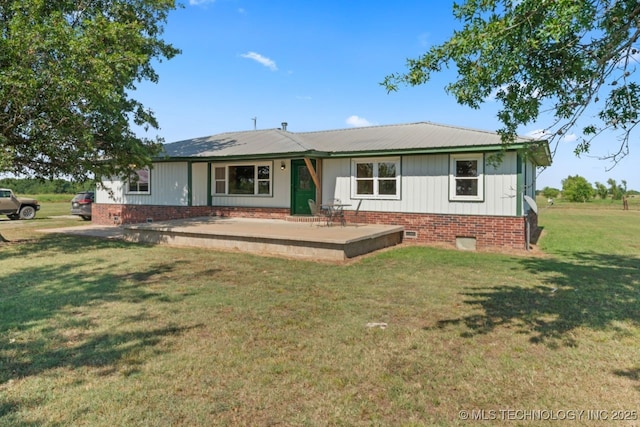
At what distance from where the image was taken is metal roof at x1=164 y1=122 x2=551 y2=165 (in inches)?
462

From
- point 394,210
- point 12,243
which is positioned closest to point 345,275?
point 394,210

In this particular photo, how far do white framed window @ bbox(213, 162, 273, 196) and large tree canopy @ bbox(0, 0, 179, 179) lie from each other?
379 cm

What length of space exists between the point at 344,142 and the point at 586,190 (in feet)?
145

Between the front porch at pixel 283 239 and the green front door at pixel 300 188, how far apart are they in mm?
1756

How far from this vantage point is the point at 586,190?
46375mm

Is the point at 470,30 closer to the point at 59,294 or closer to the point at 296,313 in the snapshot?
the point at 296,313

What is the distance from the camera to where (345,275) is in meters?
7.36

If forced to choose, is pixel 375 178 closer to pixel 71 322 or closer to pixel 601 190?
pixel 71 322

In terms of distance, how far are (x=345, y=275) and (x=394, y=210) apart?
224 inches

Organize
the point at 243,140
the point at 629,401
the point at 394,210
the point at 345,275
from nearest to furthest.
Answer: the point at 629,401
the point at 345,275
the point at 394,210
the point at 243,140

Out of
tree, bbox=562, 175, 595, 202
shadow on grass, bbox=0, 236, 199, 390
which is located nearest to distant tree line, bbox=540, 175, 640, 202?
tree, bbox=562, 175, 595, 202

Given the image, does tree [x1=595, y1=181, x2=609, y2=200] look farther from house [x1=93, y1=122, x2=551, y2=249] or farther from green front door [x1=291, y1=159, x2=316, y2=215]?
green front door [x1=291, y1=159, x2=316, y2=215]

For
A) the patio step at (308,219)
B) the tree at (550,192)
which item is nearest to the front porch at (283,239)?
the patio step at (308,219)

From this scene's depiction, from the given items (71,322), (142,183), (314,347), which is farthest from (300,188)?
(314,347)
